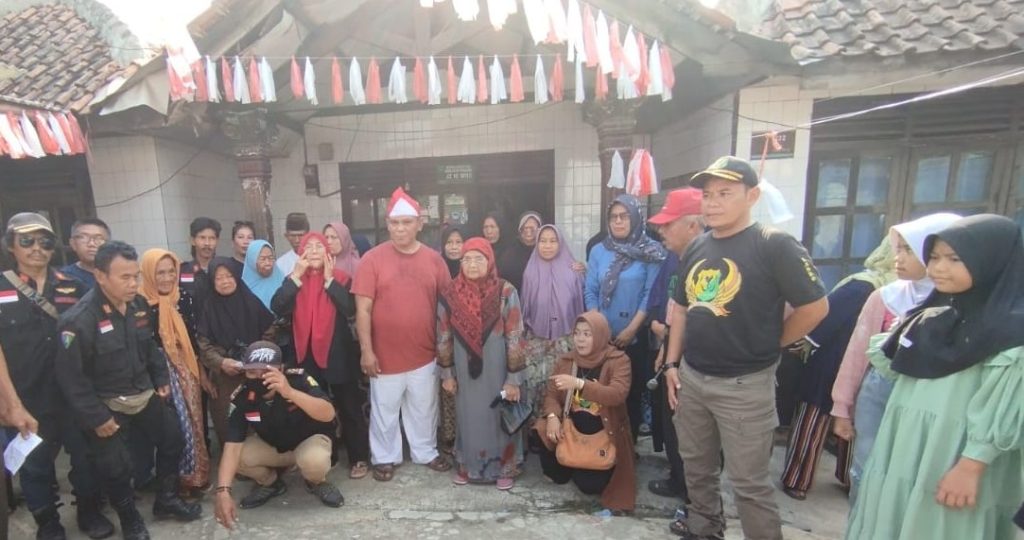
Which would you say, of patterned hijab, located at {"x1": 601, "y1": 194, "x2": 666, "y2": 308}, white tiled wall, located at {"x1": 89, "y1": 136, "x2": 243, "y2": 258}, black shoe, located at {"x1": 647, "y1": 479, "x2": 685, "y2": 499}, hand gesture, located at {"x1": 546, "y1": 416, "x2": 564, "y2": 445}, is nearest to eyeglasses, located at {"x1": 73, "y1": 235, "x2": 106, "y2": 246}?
white tiled wall, located at {"x1": 89, "y1": 136, "x2": 243, "y2": 258}

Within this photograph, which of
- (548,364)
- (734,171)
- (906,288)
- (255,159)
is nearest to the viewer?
(734,171)

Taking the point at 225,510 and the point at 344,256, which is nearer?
the point at 225,510

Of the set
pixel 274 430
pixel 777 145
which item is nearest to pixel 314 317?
pixel 274 430

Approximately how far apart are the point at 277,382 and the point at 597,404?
183 cm

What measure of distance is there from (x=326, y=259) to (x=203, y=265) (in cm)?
105

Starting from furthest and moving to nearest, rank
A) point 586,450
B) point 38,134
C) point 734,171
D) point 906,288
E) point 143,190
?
point 143,190 → point 38,134 → point 586,450 → point 906,288 → point 734,171

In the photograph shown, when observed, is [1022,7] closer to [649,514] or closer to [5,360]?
[649,514]

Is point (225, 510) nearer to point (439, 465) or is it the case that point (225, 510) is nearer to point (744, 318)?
point (439, 465)

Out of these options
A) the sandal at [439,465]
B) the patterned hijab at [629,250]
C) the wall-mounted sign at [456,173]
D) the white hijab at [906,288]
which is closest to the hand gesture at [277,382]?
the sandal at [439,465]

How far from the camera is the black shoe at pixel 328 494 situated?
2934 millimetres

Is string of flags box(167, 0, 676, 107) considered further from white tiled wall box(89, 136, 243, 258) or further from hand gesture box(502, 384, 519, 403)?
hand gesture box(502, 384, 519, 403)

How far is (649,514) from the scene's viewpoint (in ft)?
9.23

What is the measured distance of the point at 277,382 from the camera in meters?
2.60

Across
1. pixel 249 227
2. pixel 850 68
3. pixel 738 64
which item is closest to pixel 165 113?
pixel 249 227
